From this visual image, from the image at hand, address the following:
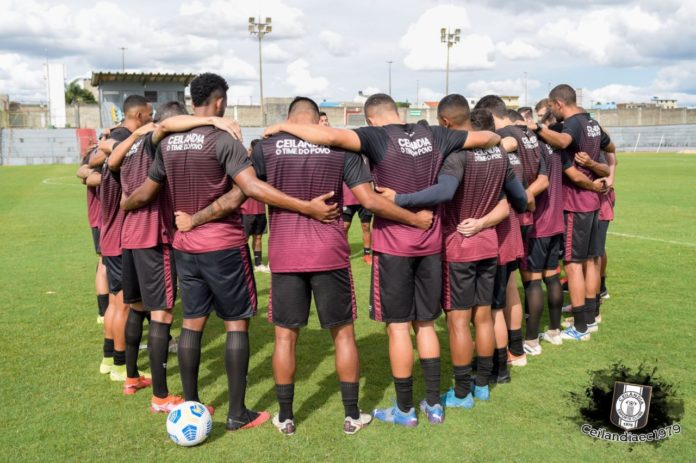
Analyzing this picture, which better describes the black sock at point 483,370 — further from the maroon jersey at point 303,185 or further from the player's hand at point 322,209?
the player's hand at point 322,209

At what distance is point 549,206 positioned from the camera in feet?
21.3

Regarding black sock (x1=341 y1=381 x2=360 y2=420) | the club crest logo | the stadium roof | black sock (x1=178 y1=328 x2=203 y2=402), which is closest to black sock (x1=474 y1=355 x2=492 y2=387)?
the club crest logo

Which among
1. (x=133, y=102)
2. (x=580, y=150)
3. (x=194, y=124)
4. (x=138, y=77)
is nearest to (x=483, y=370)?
(x=580, y=150)

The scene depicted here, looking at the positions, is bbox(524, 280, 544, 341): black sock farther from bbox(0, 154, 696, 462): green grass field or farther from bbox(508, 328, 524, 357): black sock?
bbox(508, 328, 524, 357): black sock

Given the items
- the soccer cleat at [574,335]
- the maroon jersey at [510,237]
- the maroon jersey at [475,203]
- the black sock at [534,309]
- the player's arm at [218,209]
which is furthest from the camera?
the soccer cleat at [574,335]

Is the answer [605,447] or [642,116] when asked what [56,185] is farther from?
[642,116]

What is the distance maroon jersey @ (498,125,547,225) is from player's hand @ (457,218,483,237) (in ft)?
3.91

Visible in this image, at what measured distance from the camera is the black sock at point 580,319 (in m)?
6.76

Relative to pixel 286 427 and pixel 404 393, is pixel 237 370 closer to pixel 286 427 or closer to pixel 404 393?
pixel 286 427

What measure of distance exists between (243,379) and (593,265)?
4.48 m

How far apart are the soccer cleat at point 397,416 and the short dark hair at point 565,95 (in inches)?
153

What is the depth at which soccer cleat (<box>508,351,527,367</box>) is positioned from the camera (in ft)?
19.8

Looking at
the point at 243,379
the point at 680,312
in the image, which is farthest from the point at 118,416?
the point at 680,312

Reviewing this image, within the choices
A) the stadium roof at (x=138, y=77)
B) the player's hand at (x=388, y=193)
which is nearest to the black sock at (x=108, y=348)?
the player's hand at (x=388, y=193)
